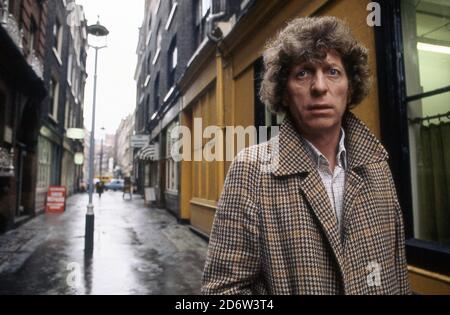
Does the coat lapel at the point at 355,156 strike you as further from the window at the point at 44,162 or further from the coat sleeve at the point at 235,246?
the window at the point at 44,162

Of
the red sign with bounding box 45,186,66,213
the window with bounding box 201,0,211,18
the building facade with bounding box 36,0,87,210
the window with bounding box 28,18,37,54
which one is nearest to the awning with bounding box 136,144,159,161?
the building facade with bounding box 36,0,87,210

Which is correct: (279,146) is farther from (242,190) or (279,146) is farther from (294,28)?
(294,28)

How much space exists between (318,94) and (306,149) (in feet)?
0.81

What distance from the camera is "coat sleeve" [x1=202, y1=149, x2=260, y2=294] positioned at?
1420mm

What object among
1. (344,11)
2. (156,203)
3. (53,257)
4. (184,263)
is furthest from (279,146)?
(156,203)

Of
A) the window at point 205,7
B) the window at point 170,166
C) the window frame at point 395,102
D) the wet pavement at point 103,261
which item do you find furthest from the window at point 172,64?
the window frame at point 395,102

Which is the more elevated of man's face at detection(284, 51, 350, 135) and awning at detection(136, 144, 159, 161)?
awning at detection(136, 144, 159, 161)

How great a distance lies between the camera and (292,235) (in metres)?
1.43

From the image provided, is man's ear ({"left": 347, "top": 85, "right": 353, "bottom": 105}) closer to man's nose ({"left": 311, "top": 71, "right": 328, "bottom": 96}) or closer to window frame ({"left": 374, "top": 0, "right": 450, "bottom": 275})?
man's nose ({"left": 311, "top": 71, "right": 328, "bottom": 96})

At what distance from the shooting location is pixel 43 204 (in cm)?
1653

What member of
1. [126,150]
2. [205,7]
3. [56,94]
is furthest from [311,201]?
[126,150]

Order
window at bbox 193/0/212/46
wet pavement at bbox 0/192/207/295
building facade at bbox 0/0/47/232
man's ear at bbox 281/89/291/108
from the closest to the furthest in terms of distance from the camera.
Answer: man's ear at bbox 281/89/291/108 < wet pavement at bbox 0/192/207/295 < building facade at bbox 0/0/47/232 < window at bbox 193/0/212/46

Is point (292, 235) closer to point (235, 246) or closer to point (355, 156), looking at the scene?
point (235, 246)

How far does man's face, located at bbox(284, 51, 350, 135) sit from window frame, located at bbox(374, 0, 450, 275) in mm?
2599
